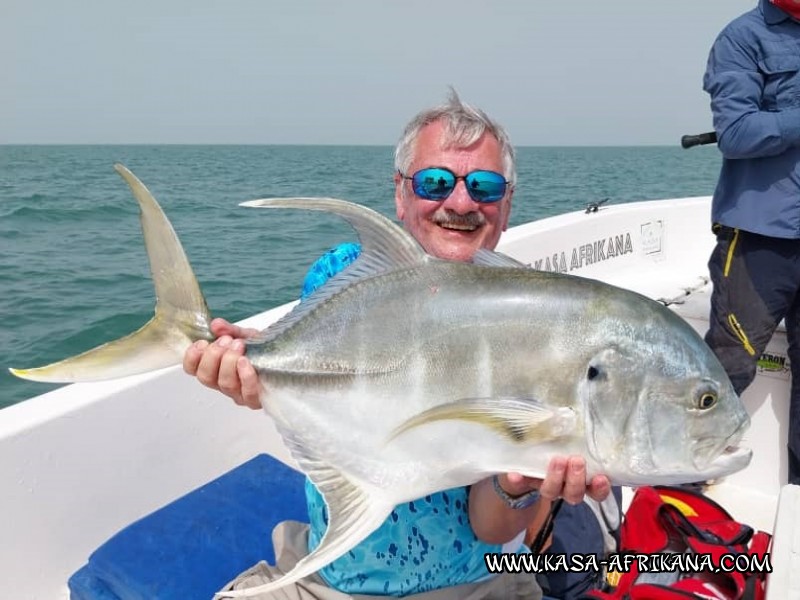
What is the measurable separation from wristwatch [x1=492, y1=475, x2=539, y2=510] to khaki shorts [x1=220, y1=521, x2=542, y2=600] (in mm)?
379

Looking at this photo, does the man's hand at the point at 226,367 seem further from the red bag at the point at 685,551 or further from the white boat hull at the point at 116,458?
the red bag at the point at 685,551

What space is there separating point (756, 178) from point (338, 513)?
261 cm

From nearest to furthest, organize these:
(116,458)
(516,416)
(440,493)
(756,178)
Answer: (516,416), (440,493), (116,458), (756,178)

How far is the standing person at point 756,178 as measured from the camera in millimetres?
3055

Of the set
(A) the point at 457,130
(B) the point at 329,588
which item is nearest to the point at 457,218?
(A) the point at 457,130

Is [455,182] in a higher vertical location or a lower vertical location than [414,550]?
higher

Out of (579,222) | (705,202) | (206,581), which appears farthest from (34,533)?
(705,202)

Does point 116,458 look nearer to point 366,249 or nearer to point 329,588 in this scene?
point 329,588

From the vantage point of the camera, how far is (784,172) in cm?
314

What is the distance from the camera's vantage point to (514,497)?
1601 mm

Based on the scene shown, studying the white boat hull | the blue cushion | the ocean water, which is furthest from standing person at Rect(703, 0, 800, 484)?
the ocean water

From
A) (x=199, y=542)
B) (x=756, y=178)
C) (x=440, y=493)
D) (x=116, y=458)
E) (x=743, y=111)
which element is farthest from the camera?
(x=756, y=178)

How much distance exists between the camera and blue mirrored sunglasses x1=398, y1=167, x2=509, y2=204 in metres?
1.94

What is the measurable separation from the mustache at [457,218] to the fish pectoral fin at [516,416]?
2.37 ft
